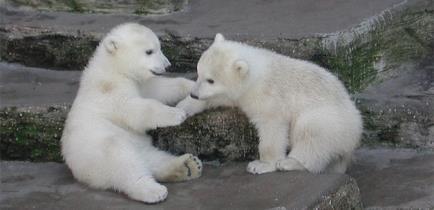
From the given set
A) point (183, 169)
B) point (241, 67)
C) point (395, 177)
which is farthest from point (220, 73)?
point (395, 177)

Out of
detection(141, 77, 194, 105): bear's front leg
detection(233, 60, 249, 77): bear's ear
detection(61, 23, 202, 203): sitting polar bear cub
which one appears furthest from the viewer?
detection(141, 77, 194, 105): bear's front leg

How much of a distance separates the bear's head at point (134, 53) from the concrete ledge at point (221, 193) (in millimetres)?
722

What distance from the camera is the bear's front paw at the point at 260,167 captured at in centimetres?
542

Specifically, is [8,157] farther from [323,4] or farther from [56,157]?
[323,4]

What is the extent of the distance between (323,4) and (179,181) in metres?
2.21

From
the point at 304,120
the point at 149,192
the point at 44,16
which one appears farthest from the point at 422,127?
the point at 44,16

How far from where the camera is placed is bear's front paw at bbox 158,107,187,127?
538 cm

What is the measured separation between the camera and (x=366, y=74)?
20.7 feet

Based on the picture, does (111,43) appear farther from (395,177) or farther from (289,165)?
(395,177)

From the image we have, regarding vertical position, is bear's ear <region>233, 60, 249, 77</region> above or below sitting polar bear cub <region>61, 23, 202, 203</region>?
above

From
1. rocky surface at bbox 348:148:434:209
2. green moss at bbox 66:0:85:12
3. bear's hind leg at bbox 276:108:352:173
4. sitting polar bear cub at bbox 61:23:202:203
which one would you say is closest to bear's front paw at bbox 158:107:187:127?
sitting polar bear cub at bbox 61:23:202:203

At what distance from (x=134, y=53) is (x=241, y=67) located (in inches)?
26.1

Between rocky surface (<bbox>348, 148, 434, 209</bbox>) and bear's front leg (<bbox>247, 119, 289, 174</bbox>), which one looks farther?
bear's front leg (<bbox>247, 119, 289, 174</bbox>)

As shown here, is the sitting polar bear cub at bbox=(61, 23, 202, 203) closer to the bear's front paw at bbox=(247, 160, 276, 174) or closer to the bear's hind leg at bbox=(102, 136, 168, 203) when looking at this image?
the bear's hind leg at bbox=(102, 136, 168, 203)
